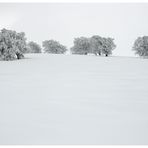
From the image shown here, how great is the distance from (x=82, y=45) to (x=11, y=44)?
30376 mm

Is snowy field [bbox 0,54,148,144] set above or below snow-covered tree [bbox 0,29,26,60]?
below

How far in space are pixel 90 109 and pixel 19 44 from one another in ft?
45.2

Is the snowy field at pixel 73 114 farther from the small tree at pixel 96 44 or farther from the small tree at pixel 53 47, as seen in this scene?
the small tree at pixel 53 47

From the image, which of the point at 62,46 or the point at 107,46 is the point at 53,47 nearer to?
the point at 62,46

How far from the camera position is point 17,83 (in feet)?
28.3

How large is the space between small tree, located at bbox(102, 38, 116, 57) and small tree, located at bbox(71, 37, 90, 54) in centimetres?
373

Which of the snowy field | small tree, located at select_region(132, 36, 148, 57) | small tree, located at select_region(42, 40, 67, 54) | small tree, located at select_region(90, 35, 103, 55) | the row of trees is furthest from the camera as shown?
small tree, located at select_region(42, 40, 67, 54)

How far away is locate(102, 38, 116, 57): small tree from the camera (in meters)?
43.3

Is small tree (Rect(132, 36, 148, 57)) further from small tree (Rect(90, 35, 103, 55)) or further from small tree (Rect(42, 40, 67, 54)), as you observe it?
small tree (Rect(42, 40, 67, 54))

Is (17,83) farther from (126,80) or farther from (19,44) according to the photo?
(19,44)

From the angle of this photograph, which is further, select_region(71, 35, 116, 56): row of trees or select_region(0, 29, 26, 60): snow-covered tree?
select_region(71, 35, 116, 56): row of trees

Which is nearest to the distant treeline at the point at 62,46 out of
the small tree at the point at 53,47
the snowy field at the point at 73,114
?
the small tree at the point at 53,47

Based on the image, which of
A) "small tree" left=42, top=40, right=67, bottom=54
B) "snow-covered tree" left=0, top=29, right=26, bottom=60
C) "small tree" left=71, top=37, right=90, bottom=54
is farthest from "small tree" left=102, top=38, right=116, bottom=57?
"snow-covered tree" left=0, top=29, right=26, bottom=60

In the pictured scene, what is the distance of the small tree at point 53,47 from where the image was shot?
50.0 meters
